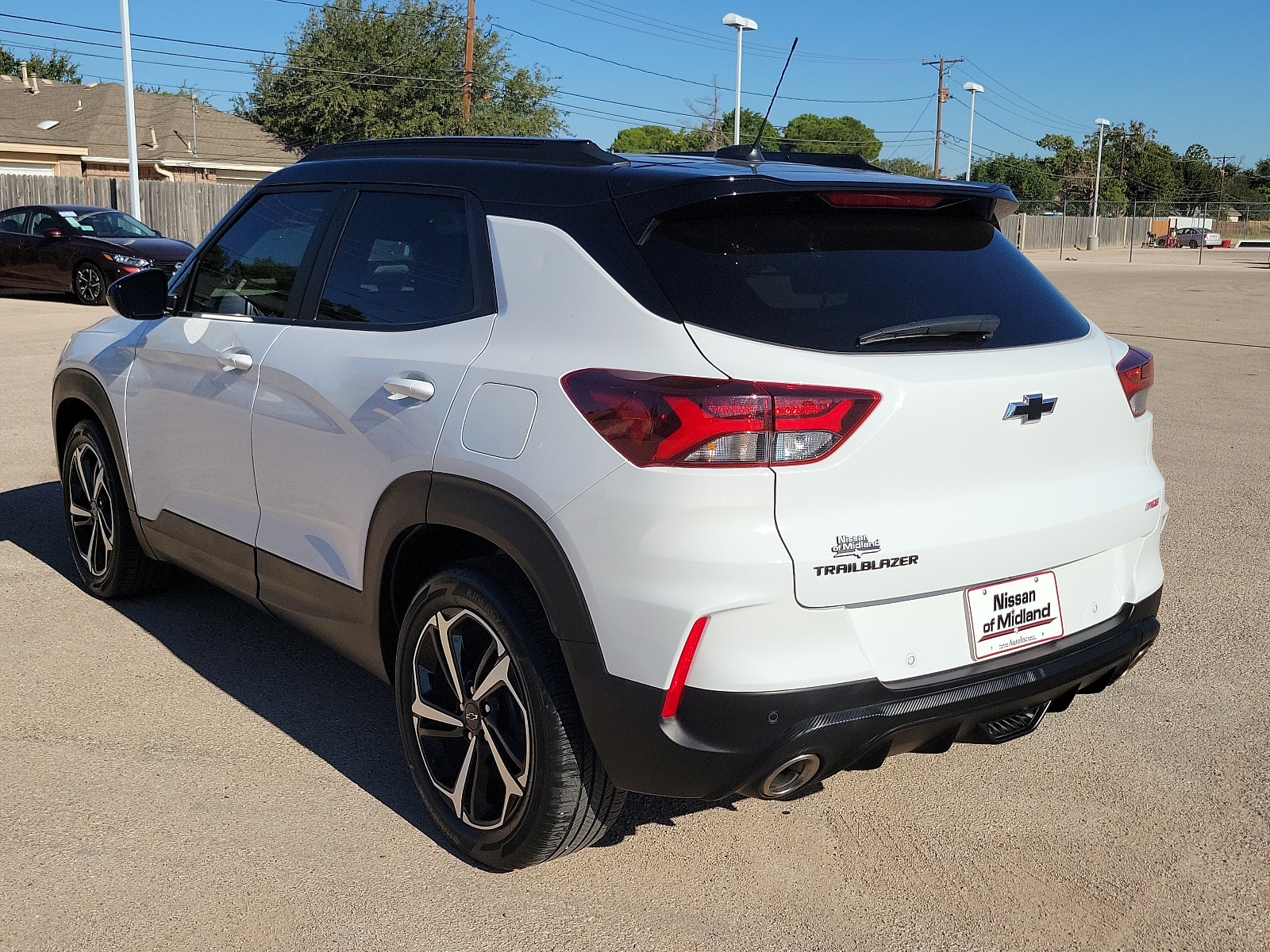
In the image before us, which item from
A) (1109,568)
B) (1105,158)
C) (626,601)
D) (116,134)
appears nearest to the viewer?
(626,601)

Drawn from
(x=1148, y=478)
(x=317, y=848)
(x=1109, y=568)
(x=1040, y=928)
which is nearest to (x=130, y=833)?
(x=317, y=848)

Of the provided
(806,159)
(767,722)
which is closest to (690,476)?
(767,722)

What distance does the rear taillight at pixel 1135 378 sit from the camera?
3.29 meters

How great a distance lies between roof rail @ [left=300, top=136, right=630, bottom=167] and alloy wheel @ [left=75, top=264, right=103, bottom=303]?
17053 millimetres

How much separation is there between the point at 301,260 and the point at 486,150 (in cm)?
81

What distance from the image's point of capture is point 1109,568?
320 cm

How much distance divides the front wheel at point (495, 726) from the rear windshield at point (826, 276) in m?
0.85

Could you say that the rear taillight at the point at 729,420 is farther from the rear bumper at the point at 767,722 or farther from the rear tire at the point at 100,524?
the rear tire at the point at 100,524

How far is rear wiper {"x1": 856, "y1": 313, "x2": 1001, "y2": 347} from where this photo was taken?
9.24ft

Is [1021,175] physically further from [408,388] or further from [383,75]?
[408,388]

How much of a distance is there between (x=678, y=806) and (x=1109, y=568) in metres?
1.38

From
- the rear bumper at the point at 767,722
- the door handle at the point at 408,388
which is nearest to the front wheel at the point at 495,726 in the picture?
the rear bumper at the point at 767,722

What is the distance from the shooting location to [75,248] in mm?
19516

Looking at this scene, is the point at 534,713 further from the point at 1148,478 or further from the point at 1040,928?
the point at 1148,478
